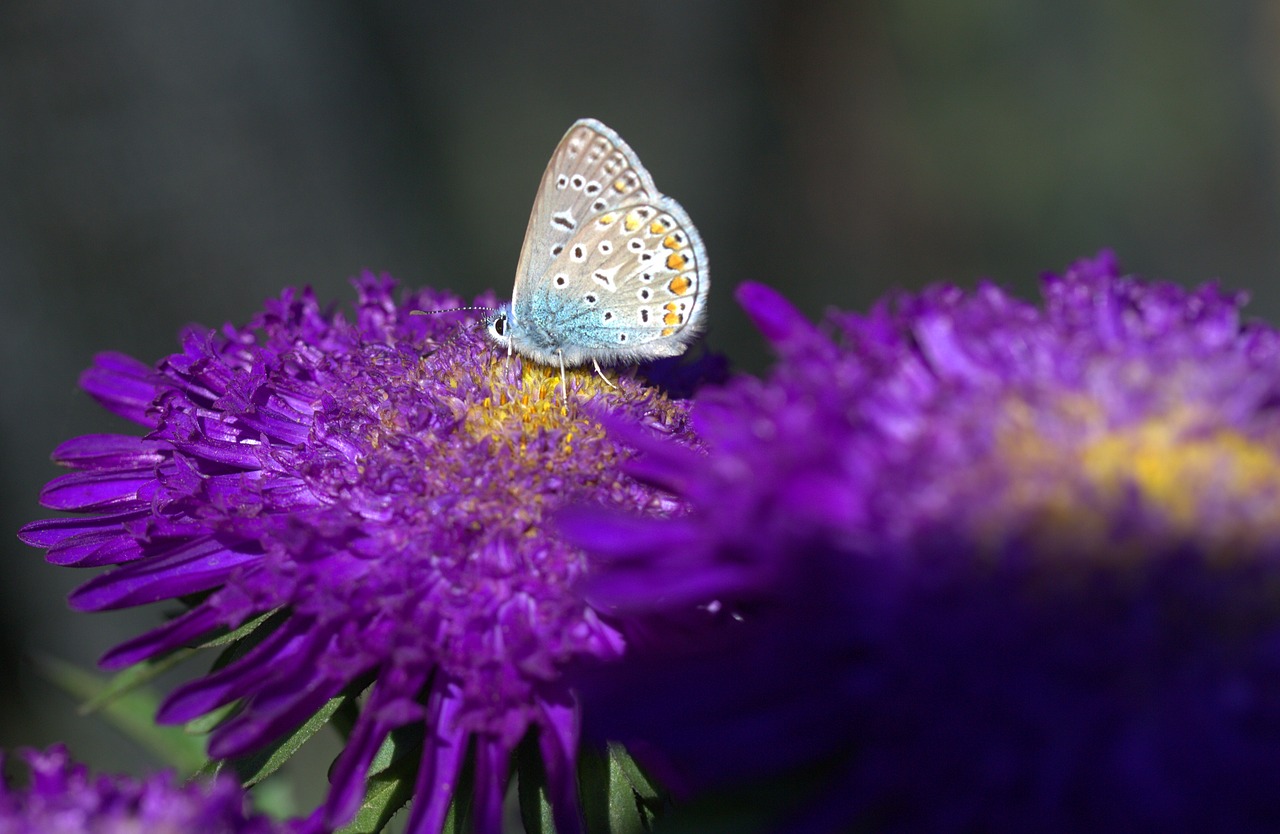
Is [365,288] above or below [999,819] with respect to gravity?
above

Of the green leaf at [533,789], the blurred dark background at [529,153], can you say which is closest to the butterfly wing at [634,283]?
the green leaf at [533,789]

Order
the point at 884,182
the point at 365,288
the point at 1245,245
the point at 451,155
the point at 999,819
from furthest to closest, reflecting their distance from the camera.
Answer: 1. the point at 884,182
2. the point at 1245,245
3. the point at 451,155
4. the point at 365,288
5. the point at 999,819

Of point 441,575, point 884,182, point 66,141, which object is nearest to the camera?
point 441,575

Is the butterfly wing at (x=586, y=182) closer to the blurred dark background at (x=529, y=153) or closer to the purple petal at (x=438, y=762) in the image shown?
the purple petal at (x=438, y=762)

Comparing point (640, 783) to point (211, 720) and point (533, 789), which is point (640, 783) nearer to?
point (533, 789)

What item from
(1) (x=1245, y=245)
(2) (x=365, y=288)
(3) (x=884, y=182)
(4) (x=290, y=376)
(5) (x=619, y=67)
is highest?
(3) (x=884, y=182)

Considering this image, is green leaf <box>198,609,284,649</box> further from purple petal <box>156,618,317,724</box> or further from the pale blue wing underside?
the pale blue wing underside

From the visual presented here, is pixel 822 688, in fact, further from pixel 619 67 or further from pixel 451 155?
pixel 619 67

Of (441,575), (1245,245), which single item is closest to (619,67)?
(1245,245)
